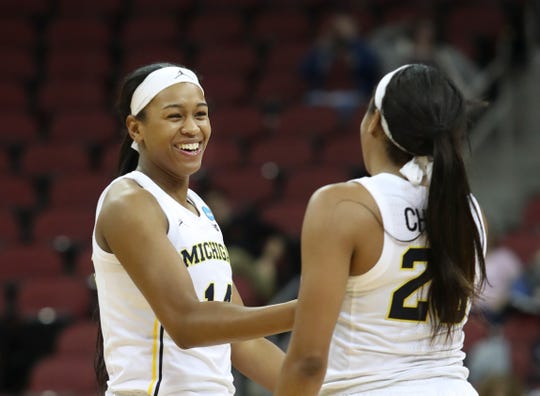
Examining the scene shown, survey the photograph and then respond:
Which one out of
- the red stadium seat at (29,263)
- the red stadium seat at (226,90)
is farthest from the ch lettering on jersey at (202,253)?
the red stadium seat at (226,90)

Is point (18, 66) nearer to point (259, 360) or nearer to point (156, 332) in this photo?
point (259, 360)

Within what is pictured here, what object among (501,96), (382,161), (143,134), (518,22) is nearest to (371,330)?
(382,161)

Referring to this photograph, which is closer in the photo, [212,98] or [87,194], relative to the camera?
[87,194]

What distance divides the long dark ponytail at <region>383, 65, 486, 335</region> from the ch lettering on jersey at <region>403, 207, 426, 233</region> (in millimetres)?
23

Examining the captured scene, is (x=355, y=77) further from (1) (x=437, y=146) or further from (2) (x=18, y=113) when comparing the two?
(1) (x=437, y=146)

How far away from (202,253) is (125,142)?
0.53 metres

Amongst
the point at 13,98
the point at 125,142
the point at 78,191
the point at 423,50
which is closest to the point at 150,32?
the point at 13,98

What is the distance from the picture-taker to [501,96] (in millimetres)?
10883

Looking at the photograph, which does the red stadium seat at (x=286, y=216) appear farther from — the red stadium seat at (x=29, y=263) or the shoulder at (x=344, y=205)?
the shoulder at (x=344, y=205)

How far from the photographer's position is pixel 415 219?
9.86 ft

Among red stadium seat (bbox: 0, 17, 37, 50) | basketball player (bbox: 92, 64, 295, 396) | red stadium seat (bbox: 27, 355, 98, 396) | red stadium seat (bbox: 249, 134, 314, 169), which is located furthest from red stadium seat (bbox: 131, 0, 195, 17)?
basketball player (bbox: 92, 64, 295, 396)

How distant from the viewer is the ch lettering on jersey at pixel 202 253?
11.5ft

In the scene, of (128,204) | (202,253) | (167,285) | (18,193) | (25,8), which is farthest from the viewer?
(25,8)

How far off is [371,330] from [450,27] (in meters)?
8.97
